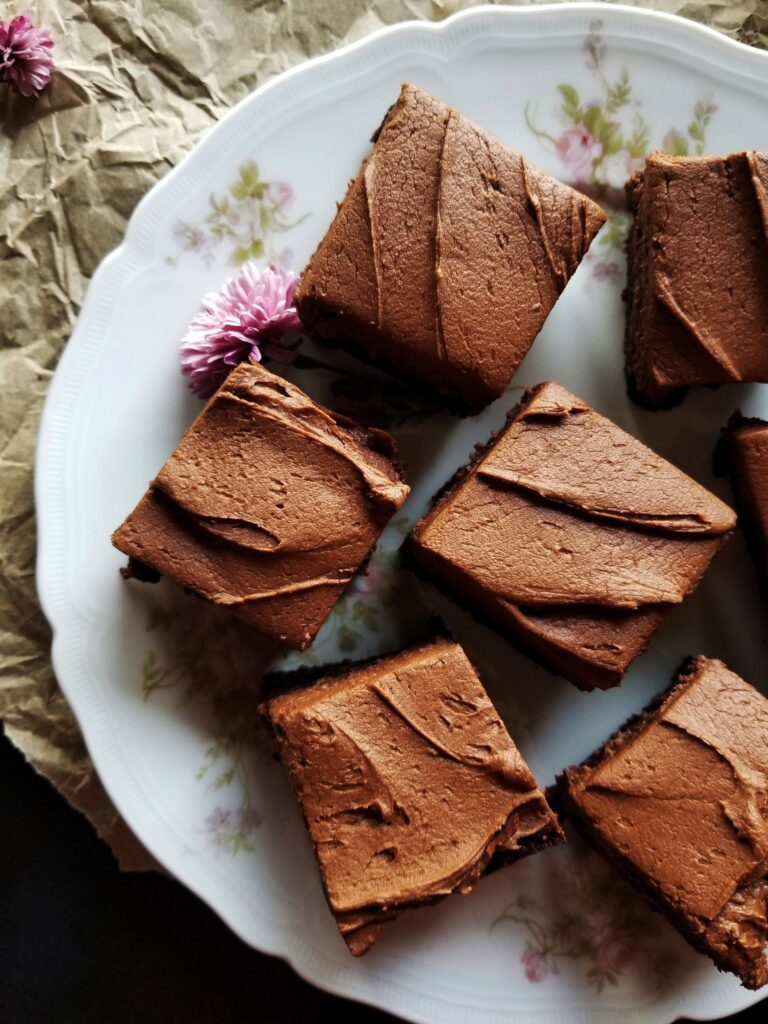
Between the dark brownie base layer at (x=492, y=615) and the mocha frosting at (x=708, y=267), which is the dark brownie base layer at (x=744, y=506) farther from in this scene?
the dark brownie base layer at (x=492, y=615)

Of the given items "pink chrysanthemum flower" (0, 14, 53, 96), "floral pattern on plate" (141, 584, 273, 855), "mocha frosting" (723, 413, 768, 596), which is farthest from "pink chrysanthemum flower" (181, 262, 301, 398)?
"mocha frosting" (723, 413, 768, 596)

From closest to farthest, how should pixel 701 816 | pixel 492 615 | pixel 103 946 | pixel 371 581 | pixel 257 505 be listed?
1. pixel 257 505
2. pixel 701 816
3. pixel 492 615
4. pixel 371 581
5. pixel 103 946

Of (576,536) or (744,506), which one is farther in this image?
(744,506)

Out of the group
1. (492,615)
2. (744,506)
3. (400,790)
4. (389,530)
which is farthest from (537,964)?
(744,506)

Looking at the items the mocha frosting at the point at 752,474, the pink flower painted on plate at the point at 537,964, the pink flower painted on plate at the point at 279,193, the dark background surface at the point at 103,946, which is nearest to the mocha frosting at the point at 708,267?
the mocha frosting at the point at 752,474

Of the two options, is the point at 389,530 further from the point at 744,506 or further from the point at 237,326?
the point at 744,506

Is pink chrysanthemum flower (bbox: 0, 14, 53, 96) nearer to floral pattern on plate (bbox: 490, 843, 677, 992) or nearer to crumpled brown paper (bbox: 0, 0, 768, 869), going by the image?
crumpled brown paper (bbox: 0, 0, 768, 869)
